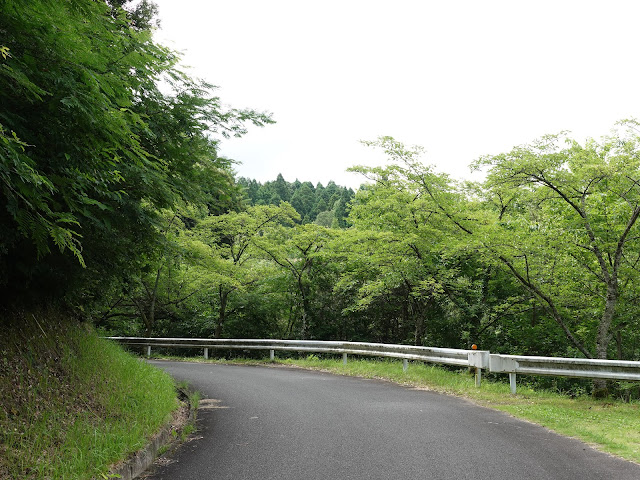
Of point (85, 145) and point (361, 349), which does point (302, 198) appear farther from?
point (85, 145)

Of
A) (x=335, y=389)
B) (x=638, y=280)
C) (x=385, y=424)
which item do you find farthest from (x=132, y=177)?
(x=638, y=280)

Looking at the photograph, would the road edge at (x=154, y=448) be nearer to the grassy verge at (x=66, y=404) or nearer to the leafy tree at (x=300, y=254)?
the grassy verge at (x=66, y=404)

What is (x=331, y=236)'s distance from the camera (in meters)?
22.3

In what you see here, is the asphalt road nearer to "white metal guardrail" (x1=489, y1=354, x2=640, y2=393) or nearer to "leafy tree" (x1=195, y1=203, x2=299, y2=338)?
"white metal guardrail" (x1=489, y1=354, x2=640, y2=393)

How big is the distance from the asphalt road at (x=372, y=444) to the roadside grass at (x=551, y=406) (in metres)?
0.35

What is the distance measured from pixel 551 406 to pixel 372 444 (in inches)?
183

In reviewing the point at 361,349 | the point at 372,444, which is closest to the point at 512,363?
the point at 372,444

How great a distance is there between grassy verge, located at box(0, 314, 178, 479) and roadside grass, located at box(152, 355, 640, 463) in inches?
218

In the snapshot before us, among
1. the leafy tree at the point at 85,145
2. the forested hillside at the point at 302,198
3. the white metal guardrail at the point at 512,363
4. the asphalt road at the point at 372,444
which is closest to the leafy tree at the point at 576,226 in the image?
the white metal guardrail at the point at 512,363

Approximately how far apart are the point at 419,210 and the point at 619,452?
11.5 meters

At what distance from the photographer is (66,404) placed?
5605mm

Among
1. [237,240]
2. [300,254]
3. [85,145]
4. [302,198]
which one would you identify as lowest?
[85,145]

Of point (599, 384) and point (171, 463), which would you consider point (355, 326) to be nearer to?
point (599, 384)

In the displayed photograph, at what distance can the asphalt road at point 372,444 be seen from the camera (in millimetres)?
4695
